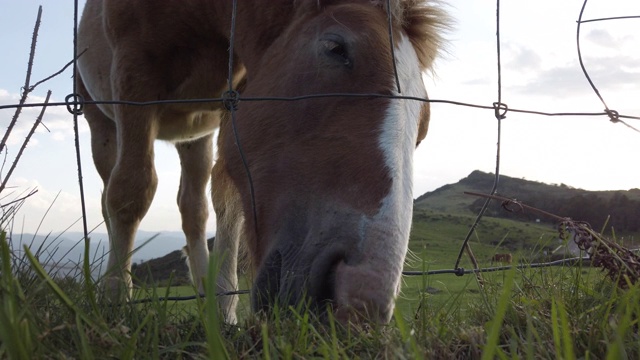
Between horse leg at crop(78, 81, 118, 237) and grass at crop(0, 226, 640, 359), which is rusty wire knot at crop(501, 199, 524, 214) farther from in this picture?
horse leg at crop(78, 81, 118, 237)

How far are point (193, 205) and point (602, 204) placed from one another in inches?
980

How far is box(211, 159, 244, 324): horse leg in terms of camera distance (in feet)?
10.3

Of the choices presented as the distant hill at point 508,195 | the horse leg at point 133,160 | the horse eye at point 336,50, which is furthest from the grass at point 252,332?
the distant hill at point 508,195

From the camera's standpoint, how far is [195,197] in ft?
16.6

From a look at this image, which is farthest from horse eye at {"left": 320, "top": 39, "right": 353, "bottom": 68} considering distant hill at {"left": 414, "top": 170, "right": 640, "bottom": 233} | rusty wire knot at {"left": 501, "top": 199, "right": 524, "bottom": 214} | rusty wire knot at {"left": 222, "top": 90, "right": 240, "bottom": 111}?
distant hill at {"left": 414, "top": 170, "right": 640, "bottom": 233}

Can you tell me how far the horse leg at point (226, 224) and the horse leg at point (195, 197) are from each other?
0.37 m

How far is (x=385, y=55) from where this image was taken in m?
2.51

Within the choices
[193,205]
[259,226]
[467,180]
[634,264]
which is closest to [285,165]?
[259,226]

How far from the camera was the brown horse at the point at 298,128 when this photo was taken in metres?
2.00

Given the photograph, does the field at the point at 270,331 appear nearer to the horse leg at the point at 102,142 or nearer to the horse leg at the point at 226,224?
the horse leg at the point at 226,224

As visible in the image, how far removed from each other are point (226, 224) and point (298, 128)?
5.17ft

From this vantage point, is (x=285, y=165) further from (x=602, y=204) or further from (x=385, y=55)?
(x=602, y=204)

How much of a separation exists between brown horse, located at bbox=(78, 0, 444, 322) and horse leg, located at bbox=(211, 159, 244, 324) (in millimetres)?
21

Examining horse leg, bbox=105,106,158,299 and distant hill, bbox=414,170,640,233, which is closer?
horse leg, bbox=105,106,158,299
